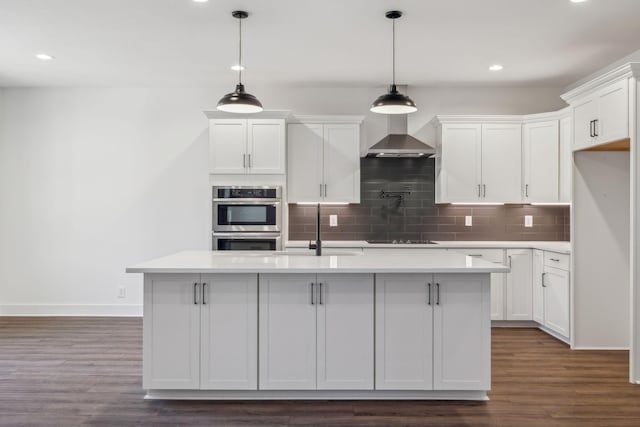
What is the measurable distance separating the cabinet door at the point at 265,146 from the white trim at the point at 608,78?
9.20ft

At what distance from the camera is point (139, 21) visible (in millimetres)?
3648

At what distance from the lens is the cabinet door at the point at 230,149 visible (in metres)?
5.00

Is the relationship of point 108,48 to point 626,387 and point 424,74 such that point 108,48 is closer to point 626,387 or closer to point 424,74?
point 424,74

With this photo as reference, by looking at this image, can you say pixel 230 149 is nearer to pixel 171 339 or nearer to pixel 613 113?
pixel 171 339

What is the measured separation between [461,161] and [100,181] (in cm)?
424

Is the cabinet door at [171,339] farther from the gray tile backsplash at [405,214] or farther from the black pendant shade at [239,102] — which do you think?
the gray tile backsplash at [405,214]

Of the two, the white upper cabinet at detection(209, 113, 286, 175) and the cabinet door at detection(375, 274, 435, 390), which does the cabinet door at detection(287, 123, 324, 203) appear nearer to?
the white upper cabinet at detection(209, 113, 286, 175)

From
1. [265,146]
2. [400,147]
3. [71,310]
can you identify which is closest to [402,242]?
[400,147]

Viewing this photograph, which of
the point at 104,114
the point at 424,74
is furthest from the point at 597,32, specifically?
the point at 104,114

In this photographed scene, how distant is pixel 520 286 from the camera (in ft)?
16.3

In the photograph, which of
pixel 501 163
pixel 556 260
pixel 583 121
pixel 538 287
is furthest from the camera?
pixel 501 163

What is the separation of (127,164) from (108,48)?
1646 mm

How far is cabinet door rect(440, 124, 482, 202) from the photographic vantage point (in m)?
5.20

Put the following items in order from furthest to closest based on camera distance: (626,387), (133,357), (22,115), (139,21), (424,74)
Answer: (22,115) → (424,74) → (133,357) → (139,21) → (626,387)
